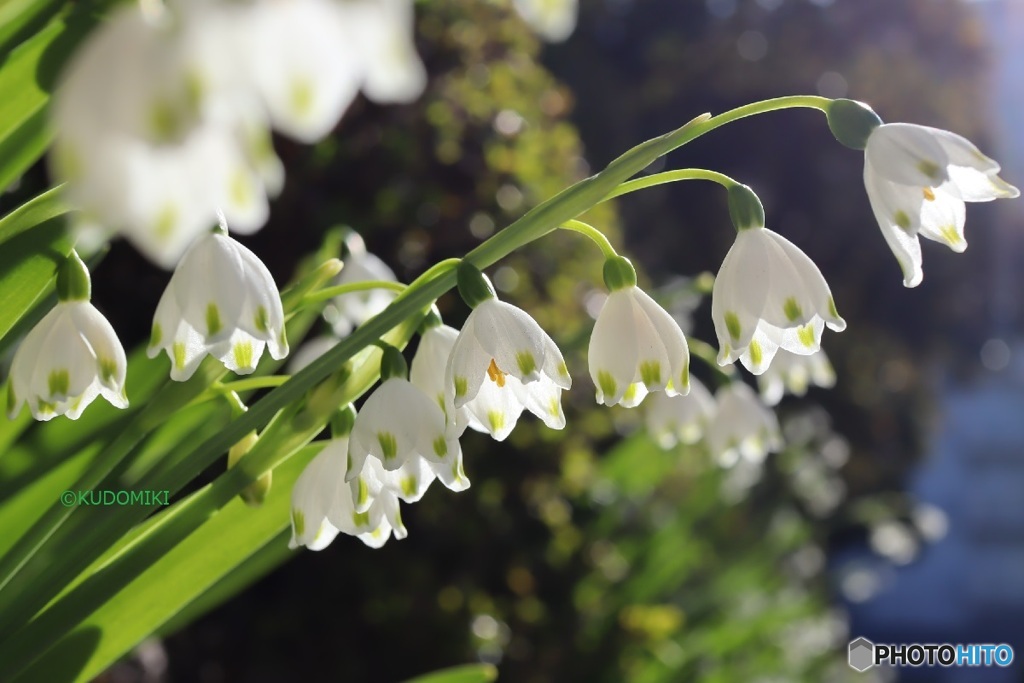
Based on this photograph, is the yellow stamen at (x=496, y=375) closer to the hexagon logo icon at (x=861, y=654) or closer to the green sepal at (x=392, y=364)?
the green sepal at (x=392, y=364)

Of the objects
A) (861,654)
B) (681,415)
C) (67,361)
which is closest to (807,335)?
(67,361)

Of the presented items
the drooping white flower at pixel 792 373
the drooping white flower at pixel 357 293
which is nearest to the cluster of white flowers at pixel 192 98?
the drooping white flower at pixel 357 293

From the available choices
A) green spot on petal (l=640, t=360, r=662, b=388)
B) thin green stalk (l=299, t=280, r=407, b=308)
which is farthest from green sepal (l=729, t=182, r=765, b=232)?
thin green stalk (l=299, t=280, r=407, b=308)

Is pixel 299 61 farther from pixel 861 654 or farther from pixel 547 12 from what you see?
pixel 861 654

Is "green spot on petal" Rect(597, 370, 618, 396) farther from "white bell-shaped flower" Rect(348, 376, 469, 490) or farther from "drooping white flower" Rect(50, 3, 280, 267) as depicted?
"drooping white flower" Rect(50, 3, 280, 267)

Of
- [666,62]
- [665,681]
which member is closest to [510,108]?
[665,681]

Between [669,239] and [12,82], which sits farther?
[669,239]

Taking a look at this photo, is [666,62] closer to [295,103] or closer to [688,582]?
[688,582]
